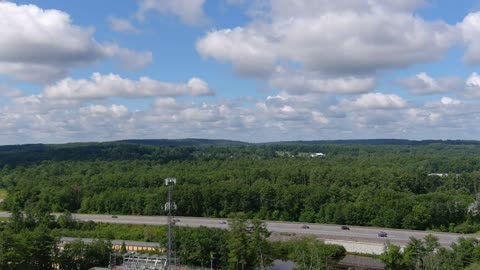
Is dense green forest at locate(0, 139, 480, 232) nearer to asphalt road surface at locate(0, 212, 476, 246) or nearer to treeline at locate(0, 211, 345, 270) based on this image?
asphalt road surface at locate(0, 212, 476, 246)

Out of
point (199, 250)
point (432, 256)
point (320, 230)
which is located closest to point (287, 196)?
point (320, 230)

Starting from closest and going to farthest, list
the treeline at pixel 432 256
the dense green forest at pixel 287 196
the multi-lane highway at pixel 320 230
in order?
the treeline at pixel 432 256 < the multi-lane highway at pixel 320 230 < the dense green forest at pixel 287 196

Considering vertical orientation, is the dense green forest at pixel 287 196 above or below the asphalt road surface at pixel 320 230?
above

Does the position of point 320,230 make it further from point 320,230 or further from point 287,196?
point 287,196

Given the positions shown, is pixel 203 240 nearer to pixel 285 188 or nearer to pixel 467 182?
pixel 285 188

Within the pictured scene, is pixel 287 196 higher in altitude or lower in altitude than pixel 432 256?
higher

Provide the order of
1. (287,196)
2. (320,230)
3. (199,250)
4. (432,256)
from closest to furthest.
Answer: (432,256) → (199,250) → (320,230) → (287,196)

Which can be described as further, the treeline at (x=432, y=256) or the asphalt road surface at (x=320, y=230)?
the asphalt road surface at (x=320, y=230)

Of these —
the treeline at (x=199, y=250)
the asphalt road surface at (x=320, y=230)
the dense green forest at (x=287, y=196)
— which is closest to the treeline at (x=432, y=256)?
the asphalt road surface at (x=320, y=230)

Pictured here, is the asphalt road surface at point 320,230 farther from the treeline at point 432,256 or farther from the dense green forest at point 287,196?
the treeline at point 432,256

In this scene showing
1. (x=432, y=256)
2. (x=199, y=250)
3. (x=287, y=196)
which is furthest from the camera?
(x=287, y=196)
